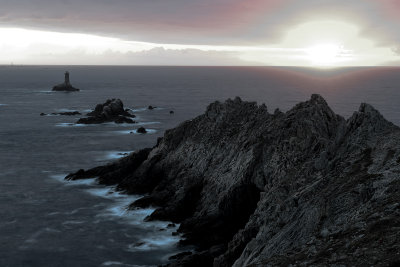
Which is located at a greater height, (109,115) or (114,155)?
(109,115)

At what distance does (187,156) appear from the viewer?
5462cm

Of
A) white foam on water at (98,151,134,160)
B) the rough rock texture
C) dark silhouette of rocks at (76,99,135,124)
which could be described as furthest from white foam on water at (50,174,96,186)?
dark silhouette of rocks at (76,99,135,124)

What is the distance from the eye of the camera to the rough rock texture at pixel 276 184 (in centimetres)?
2141

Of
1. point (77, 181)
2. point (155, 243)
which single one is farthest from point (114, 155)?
point (155, 243)

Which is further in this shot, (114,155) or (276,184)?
(114,155)

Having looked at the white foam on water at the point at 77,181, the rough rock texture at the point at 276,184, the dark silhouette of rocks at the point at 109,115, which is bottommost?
the white foam on water at the point at 77,181

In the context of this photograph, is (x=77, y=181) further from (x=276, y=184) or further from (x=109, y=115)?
(x=109, y=115)

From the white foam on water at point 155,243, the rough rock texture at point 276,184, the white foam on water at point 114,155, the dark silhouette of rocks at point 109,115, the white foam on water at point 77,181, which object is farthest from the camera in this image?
the dark silhouette of rocks at point 109,115

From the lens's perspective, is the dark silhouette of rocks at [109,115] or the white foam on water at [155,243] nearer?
the white foam on water at [155,243]

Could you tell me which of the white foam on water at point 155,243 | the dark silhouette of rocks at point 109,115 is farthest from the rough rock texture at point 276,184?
the dark silhouette of rocks at point 109,115

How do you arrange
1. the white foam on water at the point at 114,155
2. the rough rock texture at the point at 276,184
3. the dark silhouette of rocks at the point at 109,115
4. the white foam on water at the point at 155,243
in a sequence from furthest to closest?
the dark silhouette of rocks at the point at 109,115 < the white foam on water at the point at 114,155 < the white foam on water at the point at 155,243 < the rough rock texture at the point at 276,184

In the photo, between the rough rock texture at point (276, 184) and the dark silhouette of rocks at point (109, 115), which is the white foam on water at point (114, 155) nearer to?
the rough rock texture at point (276, 184)

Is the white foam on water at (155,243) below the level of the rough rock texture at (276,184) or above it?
below

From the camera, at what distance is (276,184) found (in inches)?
1323
